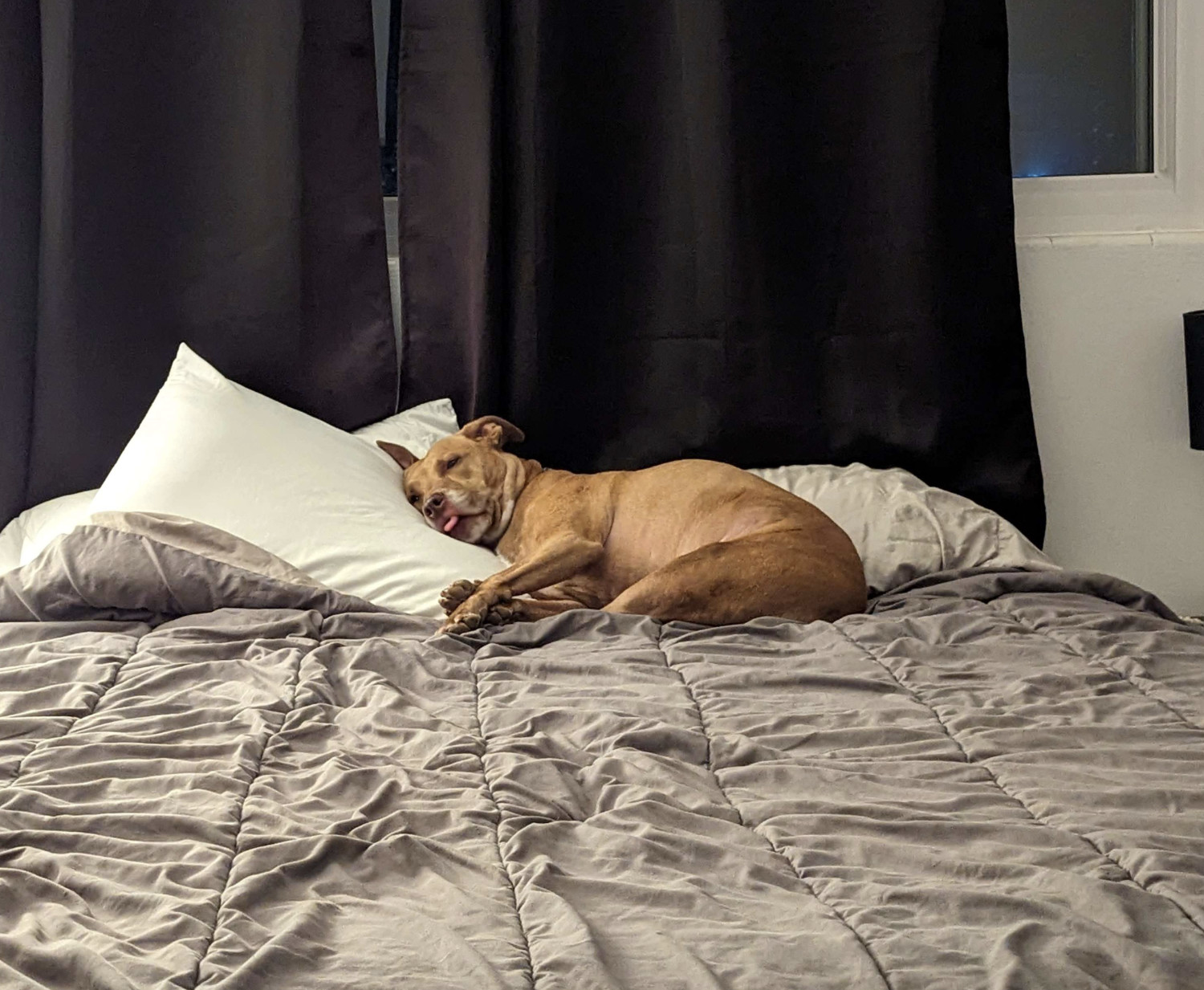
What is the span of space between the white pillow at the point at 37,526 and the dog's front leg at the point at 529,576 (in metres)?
0.86

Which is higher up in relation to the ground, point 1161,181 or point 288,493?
point 1161,181

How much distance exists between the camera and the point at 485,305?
2.65 meters

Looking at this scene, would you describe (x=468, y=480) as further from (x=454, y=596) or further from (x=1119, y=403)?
(x=1119, y=403)

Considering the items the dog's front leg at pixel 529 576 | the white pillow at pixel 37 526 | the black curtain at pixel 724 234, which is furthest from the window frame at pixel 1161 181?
the white pillow at pixel 37 526

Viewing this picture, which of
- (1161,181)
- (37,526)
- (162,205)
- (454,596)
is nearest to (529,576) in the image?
(454,596)

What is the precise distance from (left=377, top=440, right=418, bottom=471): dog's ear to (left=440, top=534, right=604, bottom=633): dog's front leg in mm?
359

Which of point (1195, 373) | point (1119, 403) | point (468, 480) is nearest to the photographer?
point (468, 480)

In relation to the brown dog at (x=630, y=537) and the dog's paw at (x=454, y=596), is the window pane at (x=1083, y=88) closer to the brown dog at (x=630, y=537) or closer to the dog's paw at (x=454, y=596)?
the brown dog at (x=630, y=537)

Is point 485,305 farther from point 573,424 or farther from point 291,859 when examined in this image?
point 291,859

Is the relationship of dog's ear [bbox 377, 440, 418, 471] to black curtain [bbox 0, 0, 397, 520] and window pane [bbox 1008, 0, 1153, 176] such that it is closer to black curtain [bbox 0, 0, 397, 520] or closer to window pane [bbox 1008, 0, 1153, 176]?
black curtain [bbox 0, 0, 397, 520]

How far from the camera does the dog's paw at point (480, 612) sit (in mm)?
1943

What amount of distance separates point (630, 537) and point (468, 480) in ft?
1.06

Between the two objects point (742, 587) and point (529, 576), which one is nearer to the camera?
point (742, 587)

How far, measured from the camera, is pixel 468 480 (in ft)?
7.88
